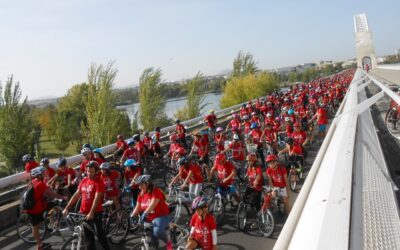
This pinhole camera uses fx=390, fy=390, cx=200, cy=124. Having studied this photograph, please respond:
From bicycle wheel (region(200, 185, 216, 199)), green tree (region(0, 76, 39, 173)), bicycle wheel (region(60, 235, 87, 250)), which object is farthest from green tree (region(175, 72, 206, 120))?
bicycle wheel (region(60, 235, 87, 250))

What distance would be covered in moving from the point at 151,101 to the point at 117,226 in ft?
74.9

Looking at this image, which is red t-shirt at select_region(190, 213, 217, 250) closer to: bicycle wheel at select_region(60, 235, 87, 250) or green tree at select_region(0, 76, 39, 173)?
bicycle wheel at select_region(60, 235, 87, 250)

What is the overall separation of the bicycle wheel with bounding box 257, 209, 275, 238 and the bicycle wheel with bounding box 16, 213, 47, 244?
4.85 meters

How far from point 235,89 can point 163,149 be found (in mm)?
34706

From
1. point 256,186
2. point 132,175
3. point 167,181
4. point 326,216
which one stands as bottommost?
point 167,181

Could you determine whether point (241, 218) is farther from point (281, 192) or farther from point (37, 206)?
point (37, 206)

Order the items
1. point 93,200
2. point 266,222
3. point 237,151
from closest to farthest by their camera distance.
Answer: point 93,200
point 266,222
point 237,151

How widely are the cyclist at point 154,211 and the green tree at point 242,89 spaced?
4355 centimetres

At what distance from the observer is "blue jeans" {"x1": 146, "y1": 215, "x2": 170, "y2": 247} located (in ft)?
22.7

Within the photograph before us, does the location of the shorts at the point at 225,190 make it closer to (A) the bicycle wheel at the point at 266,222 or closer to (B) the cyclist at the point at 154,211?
(A) the bicycle wheel at the point at 266,222

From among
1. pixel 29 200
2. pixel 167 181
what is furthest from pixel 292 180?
pixel 29 200

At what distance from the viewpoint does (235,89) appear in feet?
167

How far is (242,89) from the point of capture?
51031mm

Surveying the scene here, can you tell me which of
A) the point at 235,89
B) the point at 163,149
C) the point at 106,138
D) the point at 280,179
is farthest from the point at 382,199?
the point at 235,89
